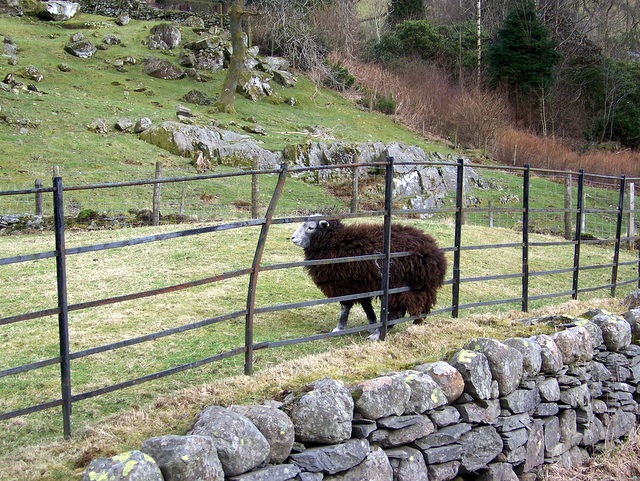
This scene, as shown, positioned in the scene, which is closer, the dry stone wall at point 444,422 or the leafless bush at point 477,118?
the dry stone wall at point 444,422

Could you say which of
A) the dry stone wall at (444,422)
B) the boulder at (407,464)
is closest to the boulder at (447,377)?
the dry stone wall at (444,422)

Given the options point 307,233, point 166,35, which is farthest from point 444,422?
point 166,35

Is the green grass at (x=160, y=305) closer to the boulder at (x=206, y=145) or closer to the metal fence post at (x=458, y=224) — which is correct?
the metal fence post at (x=458, y=224)

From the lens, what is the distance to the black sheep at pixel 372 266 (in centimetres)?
741

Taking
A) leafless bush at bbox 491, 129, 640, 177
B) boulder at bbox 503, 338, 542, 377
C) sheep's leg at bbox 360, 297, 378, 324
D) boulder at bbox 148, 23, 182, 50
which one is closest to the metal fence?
sheep's leg at bbox 360, 297, 378, 324

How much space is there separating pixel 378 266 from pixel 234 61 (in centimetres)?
2910

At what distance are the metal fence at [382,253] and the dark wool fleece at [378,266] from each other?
0.24 meters

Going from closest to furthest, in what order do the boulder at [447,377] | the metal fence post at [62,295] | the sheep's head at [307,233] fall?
1. the metal fence post at [62,295]
2. the boulder at [447,377]
3. the sheep's head at [307,233]

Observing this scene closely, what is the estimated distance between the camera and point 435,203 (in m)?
23.9

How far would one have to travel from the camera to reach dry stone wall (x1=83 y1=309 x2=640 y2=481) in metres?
3.71

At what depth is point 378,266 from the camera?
295 inches

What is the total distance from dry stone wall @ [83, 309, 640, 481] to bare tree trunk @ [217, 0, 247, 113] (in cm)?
2812

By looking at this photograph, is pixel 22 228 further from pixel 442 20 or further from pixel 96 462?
pixel 442 20

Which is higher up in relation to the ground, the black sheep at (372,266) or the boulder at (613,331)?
the black sheep at (372,266)
